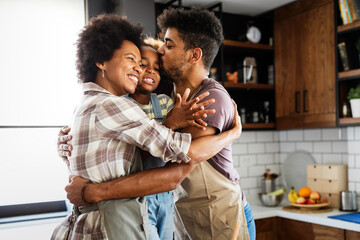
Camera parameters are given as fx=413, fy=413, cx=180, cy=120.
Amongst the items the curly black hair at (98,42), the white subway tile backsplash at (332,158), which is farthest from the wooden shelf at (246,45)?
the curly black hair at (98,42)

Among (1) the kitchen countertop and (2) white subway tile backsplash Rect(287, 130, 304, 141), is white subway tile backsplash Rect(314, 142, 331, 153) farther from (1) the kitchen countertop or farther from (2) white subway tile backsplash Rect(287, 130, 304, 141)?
(1) the kitchen countertop

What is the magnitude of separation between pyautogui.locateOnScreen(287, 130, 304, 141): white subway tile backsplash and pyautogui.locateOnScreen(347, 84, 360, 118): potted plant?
923 mm

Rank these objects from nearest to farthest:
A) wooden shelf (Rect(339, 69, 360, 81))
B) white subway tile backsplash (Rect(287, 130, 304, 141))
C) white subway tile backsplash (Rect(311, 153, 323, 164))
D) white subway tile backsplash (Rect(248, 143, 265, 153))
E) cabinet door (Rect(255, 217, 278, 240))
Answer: wooden shelf (Rect(339, 69, 360, 81))
cabinet door (Rect(255, 217, 278, 240))
white subway tile backsplash (Rect(311, 153, 323, 164))
white subway tile backsplash (Rect(287, 130, 304, 141))
white subway tile backsplash (Rect(248, 143, 265, 153))

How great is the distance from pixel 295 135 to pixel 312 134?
0.25 m

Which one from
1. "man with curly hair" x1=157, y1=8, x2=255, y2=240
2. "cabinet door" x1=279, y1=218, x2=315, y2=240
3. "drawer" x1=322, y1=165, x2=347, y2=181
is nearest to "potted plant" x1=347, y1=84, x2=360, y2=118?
"drawer" x1=322, y1=165, x2=347, y2=181

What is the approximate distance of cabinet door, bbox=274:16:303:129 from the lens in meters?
4.11

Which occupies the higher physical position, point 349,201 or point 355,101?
point 355,101

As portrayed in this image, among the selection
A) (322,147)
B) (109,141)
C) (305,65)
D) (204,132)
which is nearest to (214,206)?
(204,132)

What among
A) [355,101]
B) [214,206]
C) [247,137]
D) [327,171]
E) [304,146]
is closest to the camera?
[214,206]

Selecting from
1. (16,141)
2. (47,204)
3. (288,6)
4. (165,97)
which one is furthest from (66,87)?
(288,6)

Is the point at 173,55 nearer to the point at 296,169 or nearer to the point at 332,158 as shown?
the point at 332,158

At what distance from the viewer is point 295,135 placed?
14.9ft

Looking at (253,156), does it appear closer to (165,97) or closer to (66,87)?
(66,87)

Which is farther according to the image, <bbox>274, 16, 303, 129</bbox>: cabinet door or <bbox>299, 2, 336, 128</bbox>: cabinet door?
<bbox>274, 16, 303, 129</bbox>: cabinet door
